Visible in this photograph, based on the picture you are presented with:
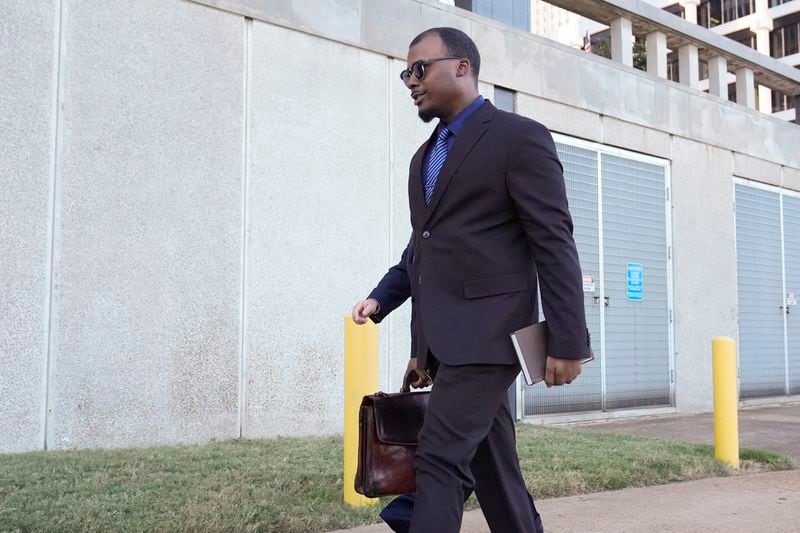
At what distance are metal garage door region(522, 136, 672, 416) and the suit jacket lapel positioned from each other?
6.79m

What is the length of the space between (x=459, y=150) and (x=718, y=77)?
11224mm

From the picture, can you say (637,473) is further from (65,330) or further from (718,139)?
(718,139)

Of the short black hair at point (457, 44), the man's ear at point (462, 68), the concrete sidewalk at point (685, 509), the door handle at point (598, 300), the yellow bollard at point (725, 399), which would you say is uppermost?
the short black hair at point (457, 44)

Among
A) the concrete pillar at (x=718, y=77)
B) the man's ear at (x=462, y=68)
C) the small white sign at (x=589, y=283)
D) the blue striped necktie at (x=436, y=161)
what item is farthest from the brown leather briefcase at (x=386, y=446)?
the concrete pillar at (x=718, y=77)

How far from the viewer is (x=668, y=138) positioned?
443 inches

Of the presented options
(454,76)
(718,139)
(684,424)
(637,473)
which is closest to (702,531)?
(637,473)

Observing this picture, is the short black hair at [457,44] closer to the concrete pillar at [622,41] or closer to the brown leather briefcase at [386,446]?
the brown leather briefcase at [386,446]

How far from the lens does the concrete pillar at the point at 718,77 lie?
12.7 metres

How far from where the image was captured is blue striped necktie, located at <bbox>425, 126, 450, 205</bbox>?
9.42 feet

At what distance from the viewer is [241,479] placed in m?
4.86

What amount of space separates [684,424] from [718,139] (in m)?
4.36

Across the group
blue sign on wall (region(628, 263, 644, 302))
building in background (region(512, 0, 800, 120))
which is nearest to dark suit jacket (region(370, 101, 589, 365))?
blue sign on wall (region(628, 263, 644, 302))

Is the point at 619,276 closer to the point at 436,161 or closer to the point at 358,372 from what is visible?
the point at 358,372

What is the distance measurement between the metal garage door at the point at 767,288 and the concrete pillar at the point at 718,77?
137 cm
